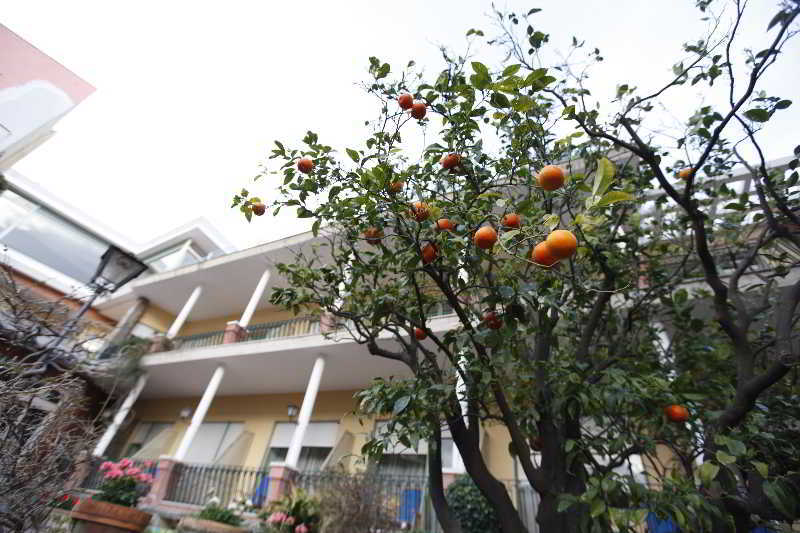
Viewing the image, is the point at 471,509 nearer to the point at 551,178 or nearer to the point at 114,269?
the point at 551,178

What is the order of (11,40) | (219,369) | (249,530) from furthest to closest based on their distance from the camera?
(219,369), (249,530), (11,40)

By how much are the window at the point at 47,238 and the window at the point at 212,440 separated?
614cm

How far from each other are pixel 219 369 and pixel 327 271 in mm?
8263

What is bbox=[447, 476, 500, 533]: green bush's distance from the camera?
5383mm

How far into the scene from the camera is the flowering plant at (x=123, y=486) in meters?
5.32


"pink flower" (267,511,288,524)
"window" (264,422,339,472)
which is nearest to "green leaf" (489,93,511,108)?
"pink flower" (267,511,288,524)

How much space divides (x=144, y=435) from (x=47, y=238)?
23.4 feet

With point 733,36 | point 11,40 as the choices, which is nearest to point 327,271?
point 733,36

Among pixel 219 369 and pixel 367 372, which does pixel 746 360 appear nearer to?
pixel 367 372

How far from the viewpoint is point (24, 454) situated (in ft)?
7.97

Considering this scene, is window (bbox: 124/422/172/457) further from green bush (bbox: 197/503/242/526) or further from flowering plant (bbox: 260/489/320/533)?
flowering plant (bbox: 260/489/320/533)

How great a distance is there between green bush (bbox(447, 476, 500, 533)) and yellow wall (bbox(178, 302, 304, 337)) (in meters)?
8.08

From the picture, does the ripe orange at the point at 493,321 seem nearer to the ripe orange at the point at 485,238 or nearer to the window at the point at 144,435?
the ripe orange at the point at 485,238

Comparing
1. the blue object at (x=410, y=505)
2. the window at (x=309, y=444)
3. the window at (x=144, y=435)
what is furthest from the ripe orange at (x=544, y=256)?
the window at (x=144, y=435)
